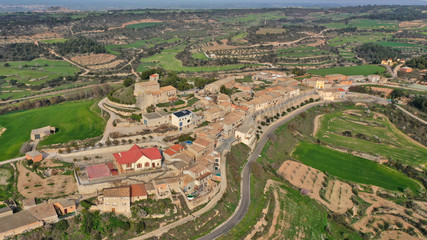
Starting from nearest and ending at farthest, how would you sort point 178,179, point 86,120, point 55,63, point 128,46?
point 178,179, point 86,120, point 55,63, point 128,46

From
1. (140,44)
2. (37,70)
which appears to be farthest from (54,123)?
(140,44)

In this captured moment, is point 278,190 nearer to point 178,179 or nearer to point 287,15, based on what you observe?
point 178,179

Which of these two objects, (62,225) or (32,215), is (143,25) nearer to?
(32,215)

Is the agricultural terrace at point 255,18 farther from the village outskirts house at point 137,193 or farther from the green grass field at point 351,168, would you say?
the village outskirts house at point 137,193

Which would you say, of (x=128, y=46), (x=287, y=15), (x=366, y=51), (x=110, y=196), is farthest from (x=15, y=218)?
(x=287, y=15)

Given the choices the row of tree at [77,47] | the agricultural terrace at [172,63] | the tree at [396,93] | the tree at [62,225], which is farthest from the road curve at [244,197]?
the row of tree at [77,47]

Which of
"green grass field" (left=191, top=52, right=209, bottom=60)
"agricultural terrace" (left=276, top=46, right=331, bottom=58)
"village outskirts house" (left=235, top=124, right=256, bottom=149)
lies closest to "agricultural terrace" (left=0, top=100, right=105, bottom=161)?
"village outskirts house" (left=235, top=124, right=256, bottom=149)
